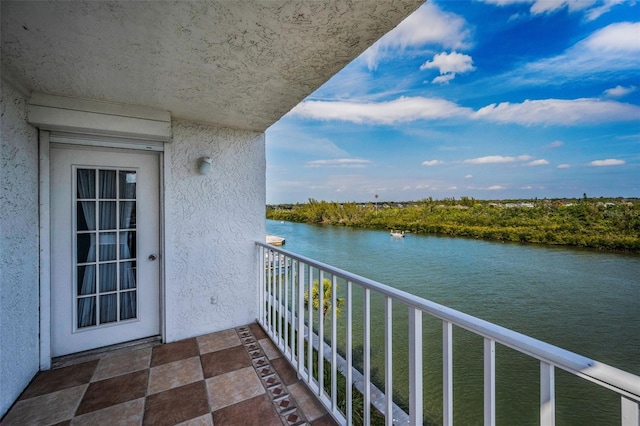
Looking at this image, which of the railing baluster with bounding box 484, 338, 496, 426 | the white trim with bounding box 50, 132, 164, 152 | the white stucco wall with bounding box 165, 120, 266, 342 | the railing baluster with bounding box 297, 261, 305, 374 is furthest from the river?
the white trim with bounding box 50, 132, 164, 152

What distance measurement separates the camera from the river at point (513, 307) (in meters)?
5.64

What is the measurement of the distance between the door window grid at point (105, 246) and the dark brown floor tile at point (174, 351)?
0.49 m

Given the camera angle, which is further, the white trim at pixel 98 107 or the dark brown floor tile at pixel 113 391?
the white trim at pixel 98 107

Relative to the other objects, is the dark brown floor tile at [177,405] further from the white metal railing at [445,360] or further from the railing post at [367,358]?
the railing post at [367,358]

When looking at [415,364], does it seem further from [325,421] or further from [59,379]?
[59,379]

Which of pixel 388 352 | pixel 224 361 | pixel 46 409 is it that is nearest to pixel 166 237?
pixel 224 361

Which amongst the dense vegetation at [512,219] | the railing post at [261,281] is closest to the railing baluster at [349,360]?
the railing post at [261,281]

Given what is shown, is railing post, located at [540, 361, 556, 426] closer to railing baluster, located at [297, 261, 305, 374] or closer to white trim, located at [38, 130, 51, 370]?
railing baluster, located at [297, 261, 305, 374]

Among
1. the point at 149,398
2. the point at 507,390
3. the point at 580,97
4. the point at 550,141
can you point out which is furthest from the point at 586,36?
the point at 149,398

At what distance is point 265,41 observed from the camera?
5.04ft

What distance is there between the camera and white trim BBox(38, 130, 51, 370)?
2.31 metres

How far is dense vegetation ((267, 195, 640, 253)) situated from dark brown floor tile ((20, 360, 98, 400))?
24108 millimetres

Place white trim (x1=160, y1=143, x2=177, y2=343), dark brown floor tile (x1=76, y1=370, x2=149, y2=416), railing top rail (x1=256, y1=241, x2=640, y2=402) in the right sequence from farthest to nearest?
white trim (x1=160, y1=143, x2=177, y2=343)
dark brown floor tile (x1=76, y1=370, x2=149, y2=416)
railing top rail (x1=256, y1=241, x2=640, y2=402)

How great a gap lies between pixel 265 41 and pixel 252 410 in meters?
2.51
